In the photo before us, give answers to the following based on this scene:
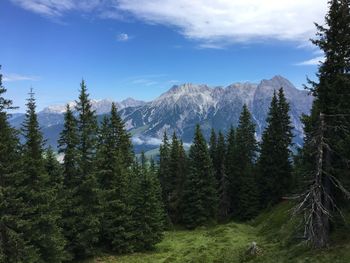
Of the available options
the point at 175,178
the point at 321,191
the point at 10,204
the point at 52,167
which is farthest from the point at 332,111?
the point at 175,178

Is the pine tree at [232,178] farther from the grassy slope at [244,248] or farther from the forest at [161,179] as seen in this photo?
the grassy slope at [244,248]

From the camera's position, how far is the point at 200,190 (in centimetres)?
7019

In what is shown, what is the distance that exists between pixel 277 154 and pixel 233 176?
12.5 metres

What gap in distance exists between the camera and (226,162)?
8062cm

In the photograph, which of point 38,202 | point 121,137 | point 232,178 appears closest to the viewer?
point 38,202

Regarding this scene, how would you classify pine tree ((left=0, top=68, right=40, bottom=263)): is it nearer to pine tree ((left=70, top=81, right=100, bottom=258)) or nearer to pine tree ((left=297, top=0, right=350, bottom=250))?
pine tree ((left=70, top=81, right=100, bottom=258))

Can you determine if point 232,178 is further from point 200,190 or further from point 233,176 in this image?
point 200,190

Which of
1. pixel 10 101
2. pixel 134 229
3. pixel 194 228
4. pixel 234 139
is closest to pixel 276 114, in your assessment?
pixel 234 139

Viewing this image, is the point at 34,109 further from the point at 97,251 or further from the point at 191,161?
the point at 191,161

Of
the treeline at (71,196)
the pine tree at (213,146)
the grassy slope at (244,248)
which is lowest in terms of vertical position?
the grassy slope at (244,248)

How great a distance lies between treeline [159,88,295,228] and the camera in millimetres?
67812

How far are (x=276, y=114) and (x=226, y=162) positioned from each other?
17.2 meters

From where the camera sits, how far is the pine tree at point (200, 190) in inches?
Result: 2739

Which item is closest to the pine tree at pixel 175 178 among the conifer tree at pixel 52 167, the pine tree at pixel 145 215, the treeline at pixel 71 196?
the treeline at pixel 71 196
